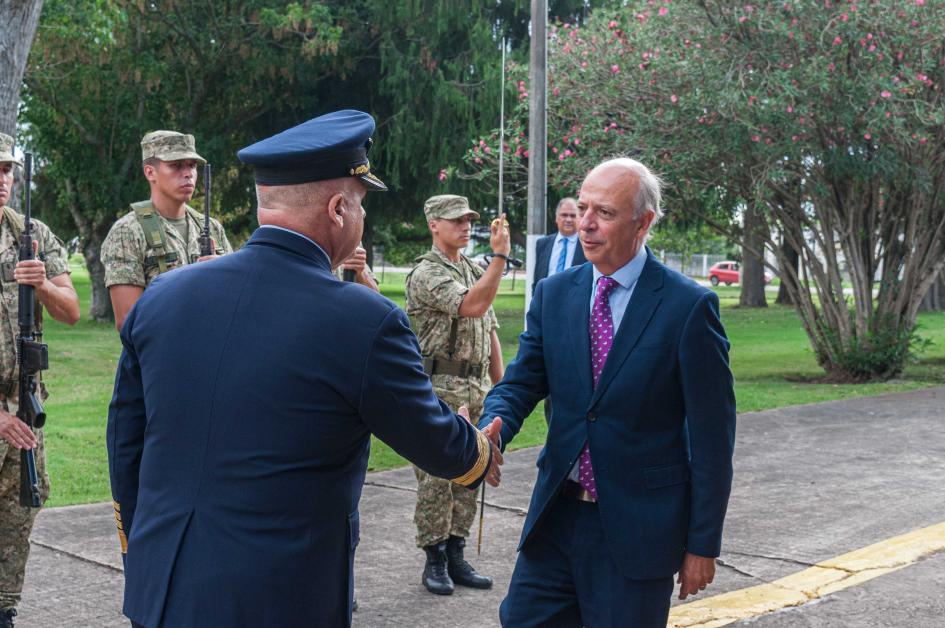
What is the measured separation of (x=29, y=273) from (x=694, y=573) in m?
3.07

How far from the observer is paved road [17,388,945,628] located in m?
5.61

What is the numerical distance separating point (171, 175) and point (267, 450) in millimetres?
3230

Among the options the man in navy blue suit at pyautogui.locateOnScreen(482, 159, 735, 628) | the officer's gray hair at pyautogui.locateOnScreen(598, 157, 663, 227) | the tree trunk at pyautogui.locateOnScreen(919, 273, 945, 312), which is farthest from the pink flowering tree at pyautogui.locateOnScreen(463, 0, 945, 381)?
the tree trunk at pyautogui.locateOnScreen(919, 273, 945, 312)

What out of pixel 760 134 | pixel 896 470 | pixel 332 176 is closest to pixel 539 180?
pixel 760 134

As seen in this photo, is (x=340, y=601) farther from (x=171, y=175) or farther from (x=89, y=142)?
(x=89, y=142)

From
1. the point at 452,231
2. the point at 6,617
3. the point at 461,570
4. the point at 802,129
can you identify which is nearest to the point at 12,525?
the point at 6,617

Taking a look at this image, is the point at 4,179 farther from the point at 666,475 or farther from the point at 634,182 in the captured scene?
the point at 666,475

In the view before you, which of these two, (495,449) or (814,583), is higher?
(495,449)

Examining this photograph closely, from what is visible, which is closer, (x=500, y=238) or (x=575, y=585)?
(x=575, y=585)

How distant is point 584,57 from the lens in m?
15.6

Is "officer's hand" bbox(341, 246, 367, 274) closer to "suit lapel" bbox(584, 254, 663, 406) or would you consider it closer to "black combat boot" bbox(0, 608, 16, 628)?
"black combat boot" bbox(0, 608, 16, 628)

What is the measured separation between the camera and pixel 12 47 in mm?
10523

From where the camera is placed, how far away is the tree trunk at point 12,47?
409 inches

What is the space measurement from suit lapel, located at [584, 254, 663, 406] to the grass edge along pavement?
5.42 m
